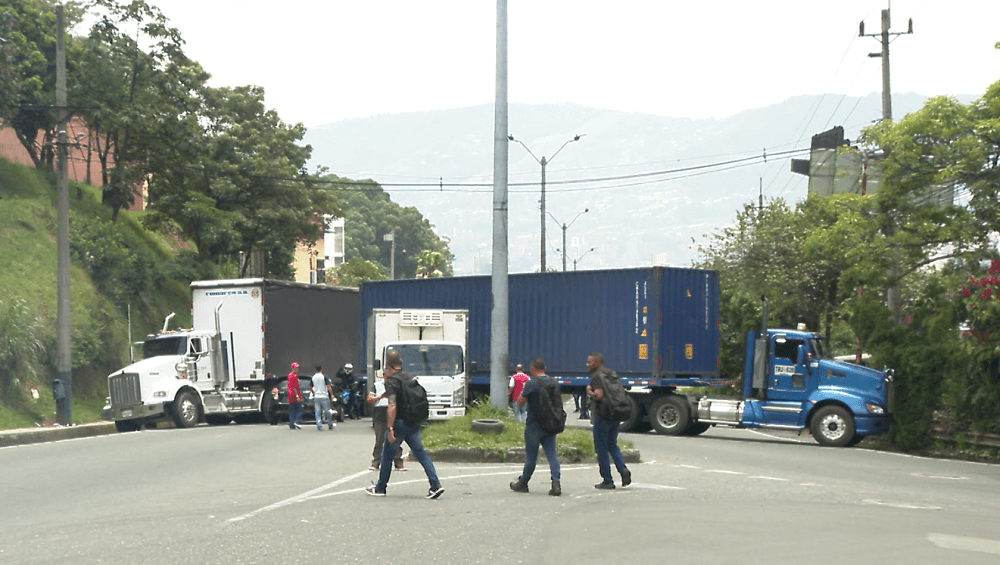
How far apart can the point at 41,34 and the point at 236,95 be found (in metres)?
8.75

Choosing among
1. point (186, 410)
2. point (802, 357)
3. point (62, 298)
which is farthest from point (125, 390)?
point (802, 357)

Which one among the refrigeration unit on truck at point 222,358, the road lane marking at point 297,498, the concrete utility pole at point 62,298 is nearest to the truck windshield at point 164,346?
the refrigeration unit on truck at point 222,358

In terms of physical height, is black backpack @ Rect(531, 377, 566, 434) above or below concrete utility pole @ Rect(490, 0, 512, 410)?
below

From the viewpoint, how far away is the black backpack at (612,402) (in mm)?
12859

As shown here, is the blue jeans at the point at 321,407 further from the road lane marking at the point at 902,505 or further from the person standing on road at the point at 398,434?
the road lane marking at the point at 902,505

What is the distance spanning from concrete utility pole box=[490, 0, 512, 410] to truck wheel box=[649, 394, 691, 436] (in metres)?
7.62

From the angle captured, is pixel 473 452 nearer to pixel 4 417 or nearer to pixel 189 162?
pixel 4 417

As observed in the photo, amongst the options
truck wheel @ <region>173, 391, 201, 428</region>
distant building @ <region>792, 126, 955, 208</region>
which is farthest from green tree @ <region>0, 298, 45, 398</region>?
distant building @ <region>792, 126, 955, 208</region>

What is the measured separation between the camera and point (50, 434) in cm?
2484

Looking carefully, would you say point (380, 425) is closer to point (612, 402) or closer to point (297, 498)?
point (297, 498)

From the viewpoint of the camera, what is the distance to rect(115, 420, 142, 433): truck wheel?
2886cm

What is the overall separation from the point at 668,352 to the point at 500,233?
8.25 metres

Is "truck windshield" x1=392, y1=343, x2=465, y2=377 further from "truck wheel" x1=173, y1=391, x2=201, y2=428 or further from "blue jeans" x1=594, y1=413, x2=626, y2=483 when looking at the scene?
"blue jeans" x1=594, y1=413, x2=626, y2=483

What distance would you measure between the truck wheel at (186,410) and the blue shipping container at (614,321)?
7.29m
